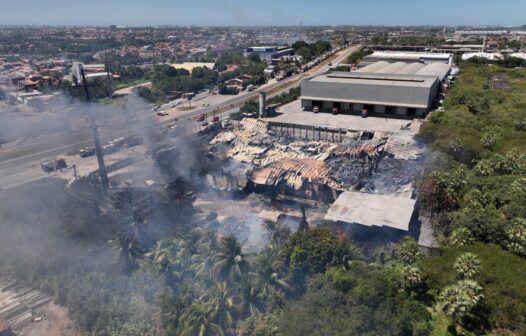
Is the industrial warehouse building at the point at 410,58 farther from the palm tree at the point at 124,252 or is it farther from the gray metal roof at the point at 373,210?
the palm tree at the point at 124,252

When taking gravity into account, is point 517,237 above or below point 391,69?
below

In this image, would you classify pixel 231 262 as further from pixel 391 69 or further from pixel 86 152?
pixel 391 69

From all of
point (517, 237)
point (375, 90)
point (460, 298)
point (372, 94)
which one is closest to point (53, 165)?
point (372, 94)

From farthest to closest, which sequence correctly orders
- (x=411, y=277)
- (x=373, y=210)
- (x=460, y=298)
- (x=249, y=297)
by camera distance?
(x=373, y=210) < (x=411, y=277) < (x=249, y=297) < (x=460, y=298)

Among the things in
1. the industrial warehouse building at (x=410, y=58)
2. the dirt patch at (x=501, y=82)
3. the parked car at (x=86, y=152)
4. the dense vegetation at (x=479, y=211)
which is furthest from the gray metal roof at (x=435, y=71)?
the parked car at (x=86, y=152)

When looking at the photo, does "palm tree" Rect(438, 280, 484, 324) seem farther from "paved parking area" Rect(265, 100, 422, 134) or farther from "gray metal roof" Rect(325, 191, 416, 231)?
"paved parking area" Rect(265, 100, 422, 134)

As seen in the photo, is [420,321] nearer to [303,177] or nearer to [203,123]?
[303,177]
